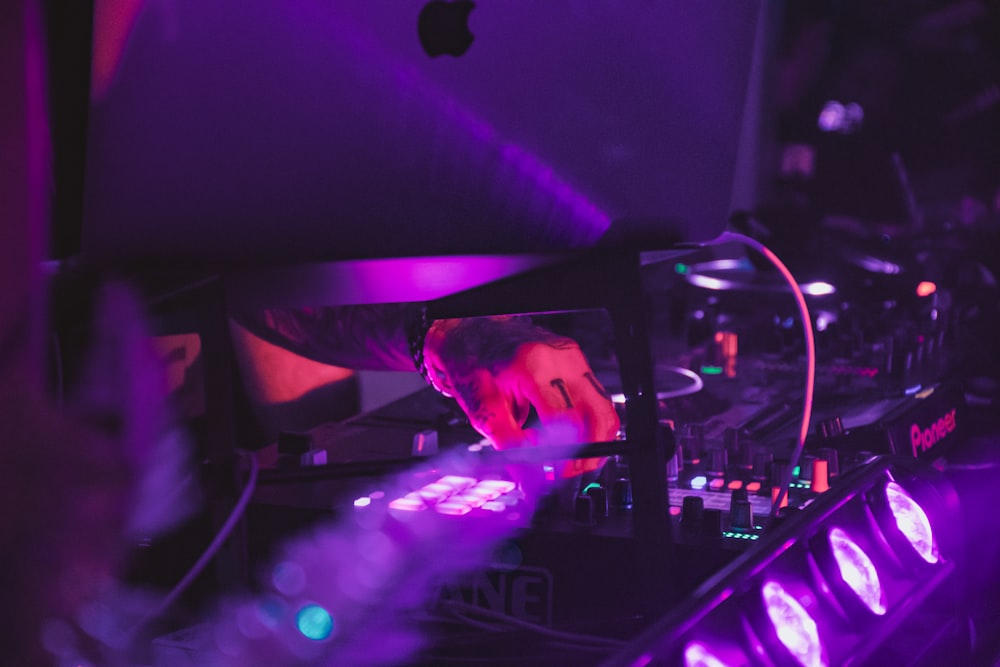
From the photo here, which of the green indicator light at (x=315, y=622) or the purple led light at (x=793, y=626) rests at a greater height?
the purple led light at (x=793, y=626)

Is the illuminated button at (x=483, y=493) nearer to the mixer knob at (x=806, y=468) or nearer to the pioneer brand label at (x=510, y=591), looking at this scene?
the pioneer brand label at (x=510, y=591)

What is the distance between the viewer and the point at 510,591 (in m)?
0.82

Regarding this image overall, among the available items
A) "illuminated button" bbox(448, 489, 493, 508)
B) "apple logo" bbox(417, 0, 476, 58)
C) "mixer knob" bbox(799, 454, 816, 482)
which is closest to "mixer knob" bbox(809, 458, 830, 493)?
"mixer knob" bbox(799, 454, 816, 482)

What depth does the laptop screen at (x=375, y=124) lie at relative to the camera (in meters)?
0.55

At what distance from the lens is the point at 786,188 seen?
4398 millimetres

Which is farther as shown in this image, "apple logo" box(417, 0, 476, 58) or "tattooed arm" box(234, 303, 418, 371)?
"tattooed arm" box(234, 303, 418, 371)

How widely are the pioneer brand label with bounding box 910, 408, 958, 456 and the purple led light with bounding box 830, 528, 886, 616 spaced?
1.77ft

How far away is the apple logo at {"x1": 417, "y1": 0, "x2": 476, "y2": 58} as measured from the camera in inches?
23.0

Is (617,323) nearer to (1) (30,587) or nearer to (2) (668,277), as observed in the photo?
(1) (30,587)

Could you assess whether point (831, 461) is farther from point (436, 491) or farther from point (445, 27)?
point (445, 27)

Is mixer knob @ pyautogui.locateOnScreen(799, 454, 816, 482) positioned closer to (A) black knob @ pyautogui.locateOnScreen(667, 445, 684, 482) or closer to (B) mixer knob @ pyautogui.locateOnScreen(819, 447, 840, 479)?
(B) mixer knob @ pyautogui.locateOnScreen(819, 447, 840, 479)

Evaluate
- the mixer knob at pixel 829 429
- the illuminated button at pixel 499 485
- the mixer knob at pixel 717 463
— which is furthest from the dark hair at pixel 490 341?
the mixer knob at pixel 829 429

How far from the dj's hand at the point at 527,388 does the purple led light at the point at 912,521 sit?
261mm

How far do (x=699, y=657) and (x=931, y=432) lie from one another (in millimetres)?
884
